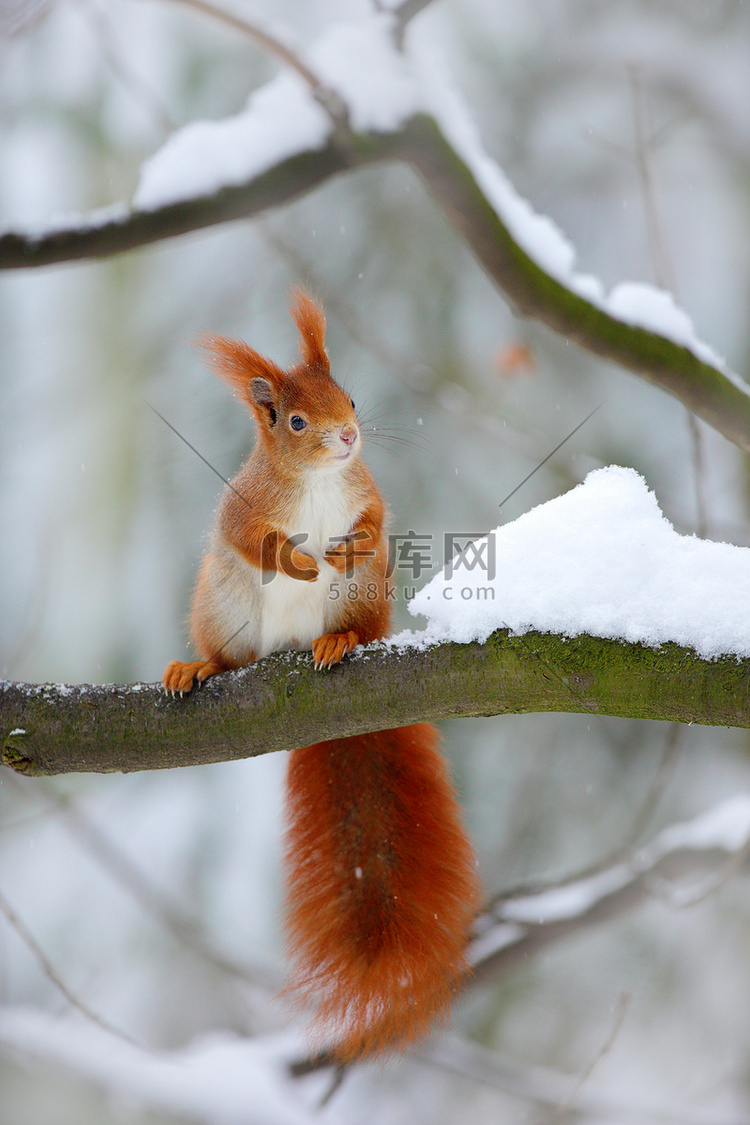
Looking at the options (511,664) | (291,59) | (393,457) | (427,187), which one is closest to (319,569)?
(511,664)

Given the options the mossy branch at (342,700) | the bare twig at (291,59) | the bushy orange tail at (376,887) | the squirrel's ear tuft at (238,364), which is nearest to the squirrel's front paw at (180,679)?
the mossy branch at (342,700)

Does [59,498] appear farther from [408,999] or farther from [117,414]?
[408,999]

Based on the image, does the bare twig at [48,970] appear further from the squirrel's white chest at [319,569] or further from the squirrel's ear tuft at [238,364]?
the squirrel's ear tuft at [238,364]

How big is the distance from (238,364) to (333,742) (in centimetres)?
71

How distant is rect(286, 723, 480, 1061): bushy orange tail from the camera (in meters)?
1.45

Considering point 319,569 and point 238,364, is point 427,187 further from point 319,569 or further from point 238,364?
point 319,569

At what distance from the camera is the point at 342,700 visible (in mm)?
1286

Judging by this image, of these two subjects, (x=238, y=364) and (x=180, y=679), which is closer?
(x=180, y=679)

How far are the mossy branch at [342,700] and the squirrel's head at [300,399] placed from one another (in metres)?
0.40

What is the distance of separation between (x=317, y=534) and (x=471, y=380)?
5.19 feet

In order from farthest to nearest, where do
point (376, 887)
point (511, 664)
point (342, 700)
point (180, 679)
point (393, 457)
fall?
1. point (393, 457)
2. point (376, 887)
3. point (180, 679)
4. point (342, 700)
5. point (511, 664)

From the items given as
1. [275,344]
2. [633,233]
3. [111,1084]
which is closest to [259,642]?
[111,1084]

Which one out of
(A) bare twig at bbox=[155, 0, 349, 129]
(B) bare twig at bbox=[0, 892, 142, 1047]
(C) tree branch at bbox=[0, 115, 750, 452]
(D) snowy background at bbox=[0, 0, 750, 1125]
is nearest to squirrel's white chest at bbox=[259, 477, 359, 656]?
(C) tree branch at bbox=[0, 115, 750, 452]

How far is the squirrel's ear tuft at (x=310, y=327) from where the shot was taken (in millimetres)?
1695
